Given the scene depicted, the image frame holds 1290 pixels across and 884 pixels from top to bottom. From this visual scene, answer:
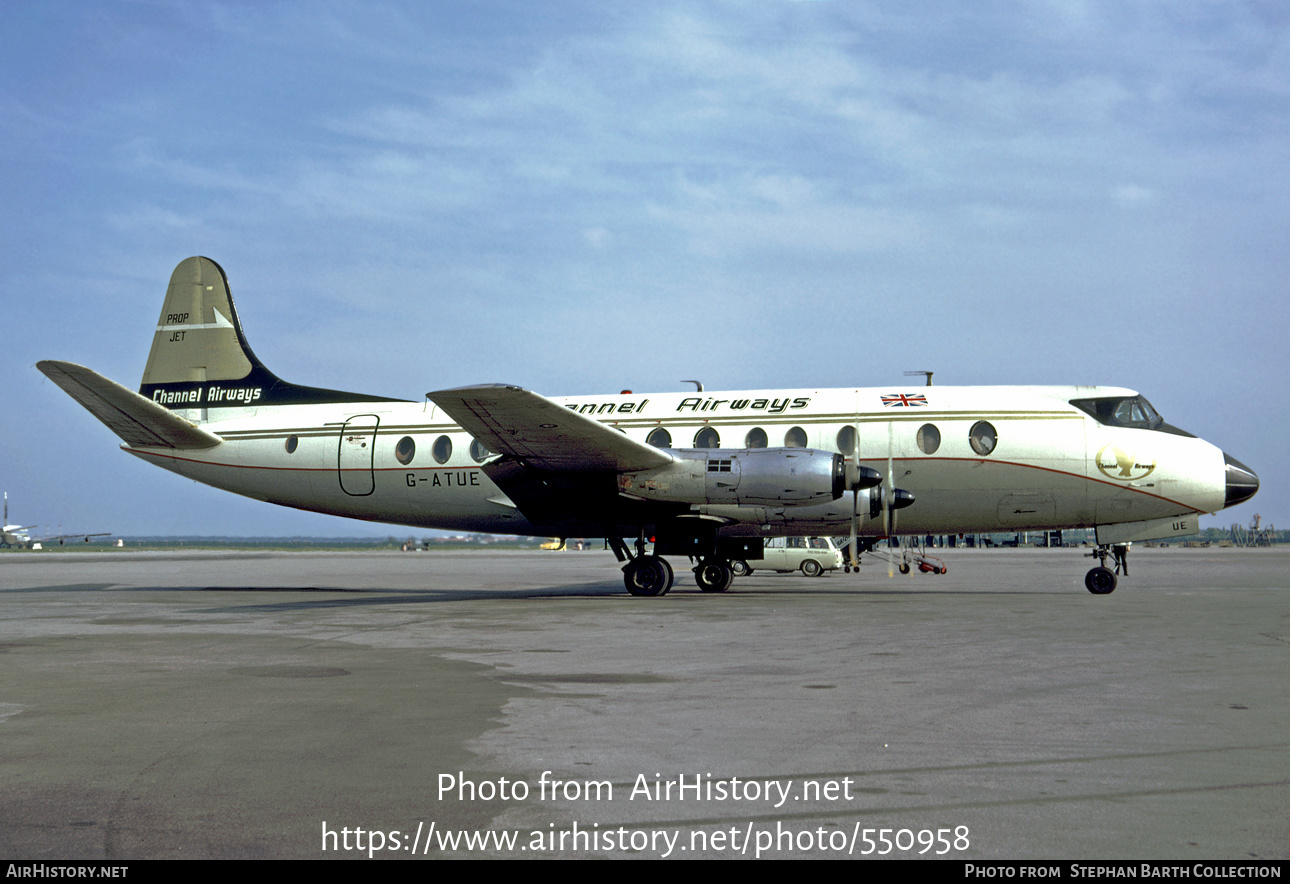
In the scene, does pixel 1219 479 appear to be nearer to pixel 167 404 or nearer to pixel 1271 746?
pixel 1271 746

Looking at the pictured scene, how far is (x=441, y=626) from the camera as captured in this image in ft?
47.4

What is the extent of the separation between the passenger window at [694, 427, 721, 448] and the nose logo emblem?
778 centimetres

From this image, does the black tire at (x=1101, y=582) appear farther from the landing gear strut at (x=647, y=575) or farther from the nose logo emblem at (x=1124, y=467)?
the landing gear strut at (x=647, y=575)

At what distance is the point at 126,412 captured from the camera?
2222cm

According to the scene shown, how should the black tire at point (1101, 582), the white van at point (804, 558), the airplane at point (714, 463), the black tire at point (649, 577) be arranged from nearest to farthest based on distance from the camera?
the airplane at point (714, 463), the black tire at point (1101, 582), the black tire at point (649, 577), the white van at point (804, 558)

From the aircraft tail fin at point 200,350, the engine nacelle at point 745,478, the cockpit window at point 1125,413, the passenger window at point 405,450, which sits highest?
the aircraft tail fin at point 200,350

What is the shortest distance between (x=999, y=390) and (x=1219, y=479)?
15.0 feet

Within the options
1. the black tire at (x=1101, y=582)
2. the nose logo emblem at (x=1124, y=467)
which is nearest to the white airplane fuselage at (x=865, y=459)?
the nose logo emblem at (x=1124, y=467)

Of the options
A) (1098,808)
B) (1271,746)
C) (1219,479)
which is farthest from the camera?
(1219,479)

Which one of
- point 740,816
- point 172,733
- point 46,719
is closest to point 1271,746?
point 740,816

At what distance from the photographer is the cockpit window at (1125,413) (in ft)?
66.0

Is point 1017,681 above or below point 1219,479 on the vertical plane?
below

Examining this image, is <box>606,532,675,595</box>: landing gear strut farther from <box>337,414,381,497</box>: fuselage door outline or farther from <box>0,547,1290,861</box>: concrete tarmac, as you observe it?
<box>0,547,1290,861</box>: concrete tarmac

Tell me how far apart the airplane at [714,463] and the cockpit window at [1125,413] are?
4 cm
